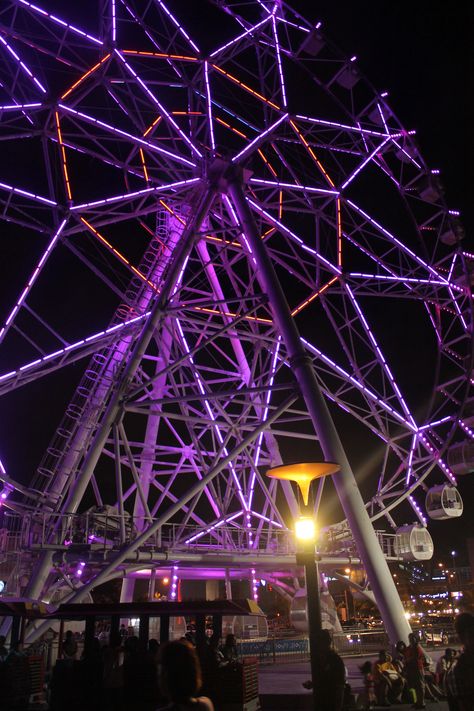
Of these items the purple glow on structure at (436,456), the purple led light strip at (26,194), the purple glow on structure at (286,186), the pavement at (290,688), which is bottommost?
the pavement at (290,688)

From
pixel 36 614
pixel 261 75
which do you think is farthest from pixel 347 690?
pixel 261 75

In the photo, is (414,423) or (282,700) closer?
(282,700)

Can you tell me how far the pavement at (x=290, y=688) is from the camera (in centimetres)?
1194

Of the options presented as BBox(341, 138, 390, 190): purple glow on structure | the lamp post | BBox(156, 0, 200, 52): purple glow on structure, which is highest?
BBox(156, 0, 200, 52): purple glow on structure

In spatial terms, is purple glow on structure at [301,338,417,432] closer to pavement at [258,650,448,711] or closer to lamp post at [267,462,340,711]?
pavement at [258,650,448,711]

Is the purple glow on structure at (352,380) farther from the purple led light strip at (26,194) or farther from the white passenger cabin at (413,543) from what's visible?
the purple led light strip at (26,194)

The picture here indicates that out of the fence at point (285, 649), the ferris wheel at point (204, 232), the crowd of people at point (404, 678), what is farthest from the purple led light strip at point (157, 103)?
the fence at point (285, 649)

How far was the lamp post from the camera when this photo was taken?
765cm

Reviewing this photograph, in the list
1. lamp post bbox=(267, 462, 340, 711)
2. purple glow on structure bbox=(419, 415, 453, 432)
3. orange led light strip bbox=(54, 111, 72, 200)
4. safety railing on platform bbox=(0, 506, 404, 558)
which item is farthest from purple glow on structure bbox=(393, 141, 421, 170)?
lamp post bbox=(267, 462, 340, 711)

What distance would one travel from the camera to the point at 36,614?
12.4 metres

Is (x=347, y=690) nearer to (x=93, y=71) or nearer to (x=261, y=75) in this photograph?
(x=93, y=71)

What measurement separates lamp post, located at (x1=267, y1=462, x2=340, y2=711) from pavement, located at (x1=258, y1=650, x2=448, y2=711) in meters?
4.51

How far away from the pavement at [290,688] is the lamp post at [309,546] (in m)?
4.51

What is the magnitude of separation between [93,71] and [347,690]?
1530 cm
